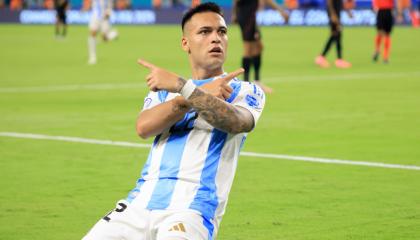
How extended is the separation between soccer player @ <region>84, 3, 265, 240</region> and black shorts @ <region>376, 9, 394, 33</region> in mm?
20708

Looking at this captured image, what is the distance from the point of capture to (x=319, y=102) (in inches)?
677

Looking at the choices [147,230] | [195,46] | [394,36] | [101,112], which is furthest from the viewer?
[394,36]

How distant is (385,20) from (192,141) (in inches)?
831

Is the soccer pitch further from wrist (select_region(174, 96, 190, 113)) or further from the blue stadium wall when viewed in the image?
the blue stadium wall

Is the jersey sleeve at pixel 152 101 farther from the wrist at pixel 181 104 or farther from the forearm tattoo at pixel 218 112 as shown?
the forearm tattoo at pixel 218 112

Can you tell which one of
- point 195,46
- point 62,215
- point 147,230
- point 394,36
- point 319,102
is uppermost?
point 195,46

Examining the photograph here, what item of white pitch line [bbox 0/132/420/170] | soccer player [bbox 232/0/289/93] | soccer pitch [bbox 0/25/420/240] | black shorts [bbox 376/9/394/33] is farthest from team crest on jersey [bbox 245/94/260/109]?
black shorts [bbox 376/9/394/33]

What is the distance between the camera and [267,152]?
12.1 metres

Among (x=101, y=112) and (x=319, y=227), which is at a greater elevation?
(x=319, y=227)

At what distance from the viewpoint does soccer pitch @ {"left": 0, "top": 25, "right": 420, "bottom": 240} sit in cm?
841

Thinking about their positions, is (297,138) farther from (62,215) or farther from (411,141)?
(62,215)

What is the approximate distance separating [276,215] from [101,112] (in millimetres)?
7849

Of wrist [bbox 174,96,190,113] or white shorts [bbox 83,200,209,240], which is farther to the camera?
wrist [bbox 174,96,190,113]

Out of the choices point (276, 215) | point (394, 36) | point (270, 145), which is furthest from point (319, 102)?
point (394, 36)
